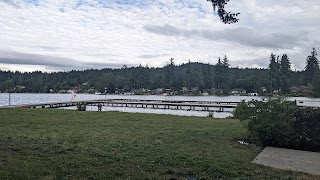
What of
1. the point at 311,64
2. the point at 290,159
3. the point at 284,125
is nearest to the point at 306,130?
the point at 284,125

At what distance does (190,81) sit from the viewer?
120 meters

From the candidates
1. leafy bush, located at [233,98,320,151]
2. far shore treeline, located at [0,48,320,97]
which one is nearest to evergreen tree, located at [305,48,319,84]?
far shore treeline, located at [0,48,320,97]

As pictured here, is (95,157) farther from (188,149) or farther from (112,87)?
(112,87)

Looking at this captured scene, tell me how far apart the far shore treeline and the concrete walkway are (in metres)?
76.4

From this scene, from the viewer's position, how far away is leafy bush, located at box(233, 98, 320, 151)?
9570mm

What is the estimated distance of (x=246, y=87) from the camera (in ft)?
398

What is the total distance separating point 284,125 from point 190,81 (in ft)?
361

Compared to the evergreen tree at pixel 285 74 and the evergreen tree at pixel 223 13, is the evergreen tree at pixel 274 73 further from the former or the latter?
the evergreen tree at pixel 223 13

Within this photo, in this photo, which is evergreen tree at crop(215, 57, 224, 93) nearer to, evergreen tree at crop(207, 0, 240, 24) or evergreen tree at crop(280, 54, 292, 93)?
evergreen tree at crop(280, 54, 292, 93)

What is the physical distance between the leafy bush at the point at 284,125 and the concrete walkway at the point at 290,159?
442 mm

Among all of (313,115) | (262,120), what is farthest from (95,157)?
(313,115)

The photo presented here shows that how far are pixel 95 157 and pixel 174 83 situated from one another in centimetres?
11626

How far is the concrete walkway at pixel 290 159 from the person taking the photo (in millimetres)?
7281

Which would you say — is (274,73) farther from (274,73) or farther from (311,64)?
(311,64)
